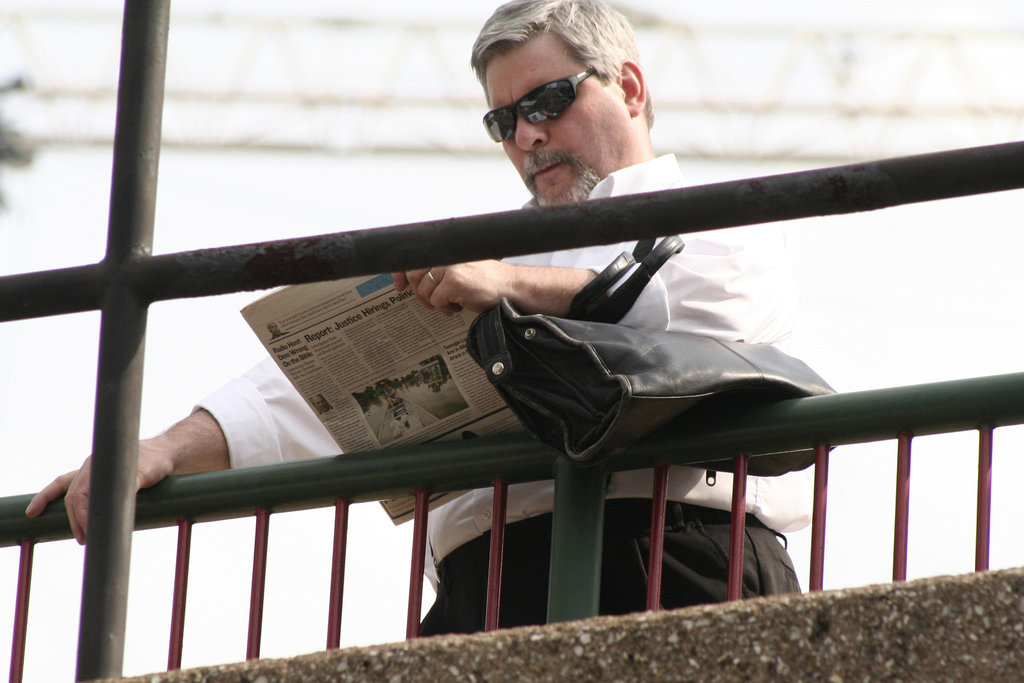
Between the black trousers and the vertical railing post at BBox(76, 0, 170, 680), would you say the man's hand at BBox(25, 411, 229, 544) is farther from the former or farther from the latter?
the vertical railing post at BBox(76, 0, 170, 680)

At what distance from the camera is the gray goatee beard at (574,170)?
3115 mm

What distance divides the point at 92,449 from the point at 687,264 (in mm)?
1244

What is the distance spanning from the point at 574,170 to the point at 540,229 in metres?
1.69

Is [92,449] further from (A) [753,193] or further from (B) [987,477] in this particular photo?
(B) [987,477]

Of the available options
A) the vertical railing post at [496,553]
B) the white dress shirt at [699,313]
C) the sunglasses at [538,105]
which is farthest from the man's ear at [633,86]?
the vertical railing post at [496,553]

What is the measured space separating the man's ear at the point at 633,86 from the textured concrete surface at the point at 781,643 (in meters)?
2.10

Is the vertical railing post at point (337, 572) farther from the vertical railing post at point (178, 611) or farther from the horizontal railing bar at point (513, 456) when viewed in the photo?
the vertical railing post at point (178, 611)

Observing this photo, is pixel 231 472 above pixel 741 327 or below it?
below

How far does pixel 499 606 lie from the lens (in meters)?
2.36

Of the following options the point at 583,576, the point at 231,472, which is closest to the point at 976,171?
the point at 583,576

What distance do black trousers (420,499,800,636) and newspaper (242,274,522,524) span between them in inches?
7.0

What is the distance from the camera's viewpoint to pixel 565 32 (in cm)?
327

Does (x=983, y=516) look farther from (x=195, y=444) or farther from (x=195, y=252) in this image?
(x=195, y=444)

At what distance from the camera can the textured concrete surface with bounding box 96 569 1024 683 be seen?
1330mm
